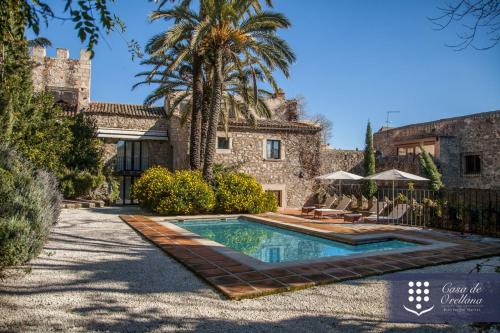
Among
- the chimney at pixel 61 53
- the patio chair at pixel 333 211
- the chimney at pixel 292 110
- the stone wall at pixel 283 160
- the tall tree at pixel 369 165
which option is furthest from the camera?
the chimney at pixel 292 110

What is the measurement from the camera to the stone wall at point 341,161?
75.2ft

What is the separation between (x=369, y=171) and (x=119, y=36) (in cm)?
2015

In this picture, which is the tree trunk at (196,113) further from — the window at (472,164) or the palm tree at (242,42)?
the window at (472,164)

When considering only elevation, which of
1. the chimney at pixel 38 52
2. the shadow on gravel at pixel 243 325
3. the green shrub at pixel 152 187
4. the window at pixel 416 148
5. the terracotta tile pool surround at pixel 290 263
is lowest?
the shadow on gravel at pixel 243 325

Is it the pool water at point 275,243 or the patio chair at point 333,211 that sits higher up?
the patio chair at point 333,211

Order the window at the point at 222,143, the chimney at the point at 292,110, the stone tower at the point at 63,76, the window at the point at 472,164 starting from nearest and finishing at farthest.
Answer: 1. the window at the point at 222,143
2. the window at the point at 472,164
3. the stone tower at the point at 63,76
4. the chimney at the point at 292,110

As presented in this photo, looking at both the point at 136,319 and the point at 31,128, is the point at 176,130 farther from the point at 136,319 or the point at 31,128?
the point at 136,319

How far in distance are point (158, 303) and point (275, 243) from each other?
18.6 feet

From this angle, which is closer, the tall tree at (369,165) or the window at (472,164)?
the tall tree at (369,165)

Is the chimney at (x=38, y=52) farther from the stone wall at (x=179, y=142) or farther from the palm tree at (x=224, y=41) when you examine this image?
the palm tree at (x=224, y=41)

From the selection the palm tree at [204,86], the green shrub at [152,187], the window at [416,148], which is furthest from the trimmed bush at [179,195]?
the window at [416,148]

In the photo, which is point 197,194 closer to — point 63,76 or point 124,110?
point 124,110

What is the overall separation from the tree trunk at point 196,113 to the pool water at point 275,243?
361 centimetres

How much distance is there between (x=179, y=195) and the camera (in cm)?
1360
